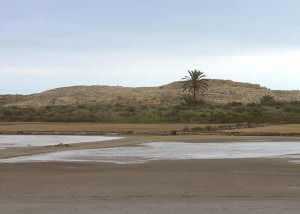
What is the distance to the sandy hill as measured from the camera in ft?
340

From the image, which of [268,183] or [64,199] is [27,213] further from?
[268,183]

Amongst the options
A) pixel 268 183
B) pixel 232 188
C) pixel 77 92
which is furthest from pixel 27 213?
pixel 77 92

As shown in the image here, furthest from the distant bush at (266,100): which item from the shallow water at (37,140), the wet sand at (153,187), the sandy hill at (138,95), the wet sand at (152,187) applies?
the wet sand at (152,187)

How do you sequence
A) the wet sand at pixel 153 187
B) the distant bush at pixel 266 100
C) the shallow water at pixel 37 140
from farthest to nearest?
1. the distant bush at pixel 266 100
2. the shallow water at pixel 37 140
3. the wet sand at pixel 153 187

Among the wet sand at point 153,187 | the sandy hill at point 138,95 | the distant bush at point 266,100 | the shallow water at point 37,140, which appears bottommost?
the wet sand at point 153,187

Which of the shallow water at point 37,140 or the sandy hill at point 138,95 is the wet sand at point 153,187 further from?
the sandy hill at point 138,95

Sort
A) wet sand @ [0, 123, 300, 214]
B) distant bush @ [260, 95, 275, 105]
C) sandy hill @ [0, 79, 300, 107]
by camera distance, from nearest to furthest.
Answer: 1. wet sand @ [0, 123, 300, 214]
2. distant bush @ [260, 95, 275, 105]
3. sandy hill @ [0, 79, 300, 107]

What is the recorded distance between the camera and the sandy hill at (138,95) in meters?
104

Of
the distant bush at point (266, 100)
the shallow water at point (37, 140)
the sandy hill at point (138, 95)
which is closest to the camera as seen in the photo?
the shallow water at point (37, 140)

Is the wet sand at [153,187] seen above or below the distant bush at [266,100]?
below

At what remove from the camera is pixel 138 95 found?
113 m

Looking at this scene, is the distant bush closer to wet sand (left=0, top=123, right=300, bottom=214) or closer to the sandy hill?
the sandy hill

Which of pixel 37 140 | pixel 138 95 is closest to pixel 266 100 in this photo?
pixel 138 95

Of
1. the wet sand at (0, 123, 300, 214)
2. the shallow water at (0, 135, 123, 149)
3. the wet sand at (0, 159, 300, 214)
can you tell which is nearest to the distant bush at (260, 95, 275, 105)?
the shallow water at (0, 135, 123, 149)
